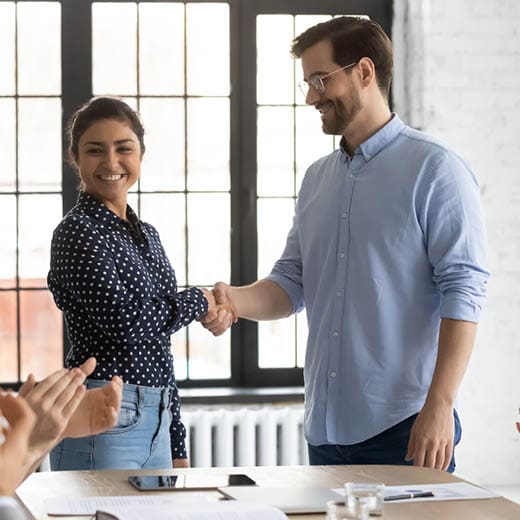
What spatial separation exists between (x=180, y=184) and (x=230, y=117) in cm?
40

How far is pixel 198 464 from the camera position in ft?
15.7

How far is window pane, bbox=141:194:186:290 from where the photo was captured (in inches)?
199

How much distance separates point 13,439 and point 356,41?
1605 mm

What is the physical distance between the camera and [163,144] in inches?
199

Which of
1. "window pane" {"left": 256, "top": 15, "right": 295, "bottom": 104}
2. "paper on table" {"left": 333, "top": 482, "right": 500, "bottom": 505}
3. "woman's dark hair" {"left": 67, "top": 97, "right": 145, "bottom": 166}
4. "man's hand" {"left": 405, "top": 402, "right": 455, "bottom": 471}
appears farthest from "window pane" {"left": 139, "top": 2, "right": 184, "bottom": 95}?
"paper on table" {"left": 333, "top": 482, "right": 500, "bottom": 505}

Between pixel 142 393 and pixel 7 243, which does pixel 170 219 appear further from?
pixel 142 393

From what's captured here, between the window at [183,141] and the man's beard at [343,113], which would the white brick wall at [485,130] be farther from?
the man's beard at [343,113]

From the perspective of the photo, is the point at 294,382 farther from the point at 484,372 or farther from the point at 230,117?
the point at 230,117

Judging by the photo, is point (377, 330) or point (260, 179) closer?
point (377, 330)

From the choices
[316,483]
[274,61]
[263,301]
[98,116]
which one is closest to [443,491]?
[316,483]

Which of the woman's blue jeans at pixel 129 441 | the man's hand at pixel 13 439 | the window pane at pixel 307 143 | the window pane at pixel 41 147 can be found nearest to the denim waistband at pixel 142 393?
the woman's blue jeans at pixel 129 441

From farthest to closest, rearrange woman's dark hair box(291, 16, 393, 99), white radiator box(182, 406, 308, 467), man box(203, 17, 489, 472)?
white radiator box(182, 406, 308, 467), woman's dark hair box(291, 16, 393, 99), man box(203, 17, 489, 472)

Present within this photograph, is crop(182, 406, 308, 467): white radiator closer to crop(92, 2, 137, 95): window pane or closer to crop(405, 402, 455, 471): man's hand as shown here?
crop(92, 2, 137, 95): window pane

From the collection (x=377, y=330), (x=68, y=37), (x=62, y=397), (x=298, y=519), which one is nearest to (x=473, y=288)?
(x=377, y=330)
